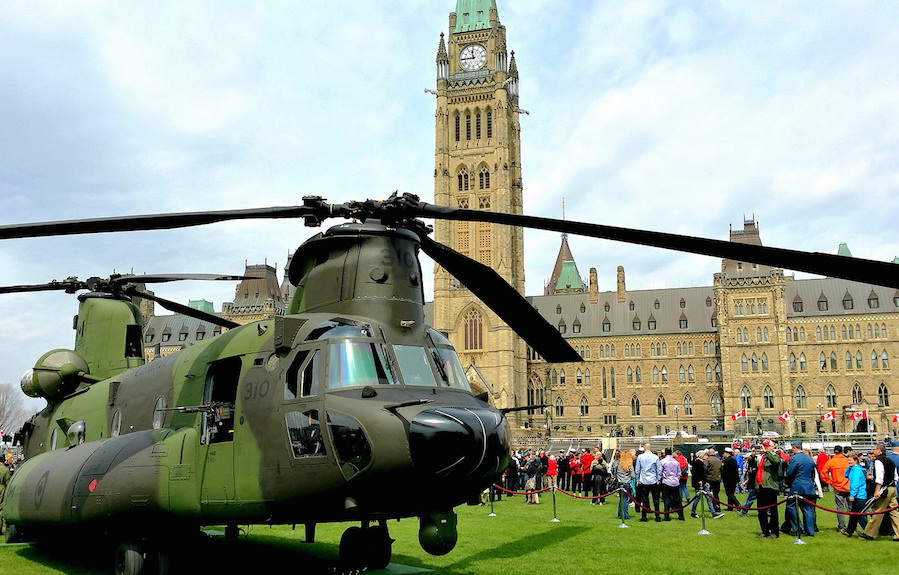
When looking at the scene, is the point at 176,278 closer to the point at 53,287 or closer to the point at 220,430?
the point at 53,287

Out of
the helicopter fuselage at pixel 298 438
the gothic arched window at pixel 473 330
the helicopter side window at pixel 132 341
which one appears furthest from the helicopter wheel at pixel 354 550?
the gothic arched window at pixel 473 330

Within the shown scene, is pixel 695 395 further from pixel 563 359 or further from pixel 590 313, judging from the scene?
pixel 563 359

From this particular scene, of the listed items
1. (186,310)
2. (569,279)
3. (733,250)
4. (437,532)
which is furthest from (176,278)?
(569,279)

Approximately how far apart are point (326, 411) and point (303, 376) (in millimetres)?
646

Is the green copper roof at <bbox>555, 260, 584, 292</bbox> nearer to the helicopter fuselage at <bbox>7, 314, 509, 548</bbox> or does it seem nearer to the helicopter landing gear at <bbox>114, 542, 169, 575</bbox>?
the helicopter fuselage at <bbox>7, 314, 509, 548</bbox>

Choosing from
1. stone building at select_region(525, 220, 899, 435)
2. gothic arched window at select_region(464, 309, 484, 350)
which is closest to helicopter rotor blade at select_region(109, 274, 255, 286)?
gothic arched window at select_region(464, 309, 484, 350)

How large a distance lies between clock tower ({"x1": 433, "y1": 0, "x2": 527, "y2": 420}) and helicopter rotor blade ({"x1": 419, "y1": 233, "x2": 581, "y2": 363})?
62.4 m

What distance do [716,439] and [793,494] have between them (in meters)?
57.4

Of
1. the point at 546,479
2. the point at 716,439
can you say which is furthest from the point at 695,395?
the point at 546,479

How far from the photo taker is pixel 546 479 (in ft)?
110

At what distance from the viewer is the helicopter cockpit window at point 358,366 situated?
312 inches

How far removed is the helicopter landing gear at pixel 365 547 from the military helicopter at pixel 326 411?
2cm

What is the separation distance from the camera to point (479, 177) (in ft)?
257

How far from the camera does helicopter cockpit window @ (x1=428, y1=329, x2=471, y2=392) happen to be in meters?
8.63
